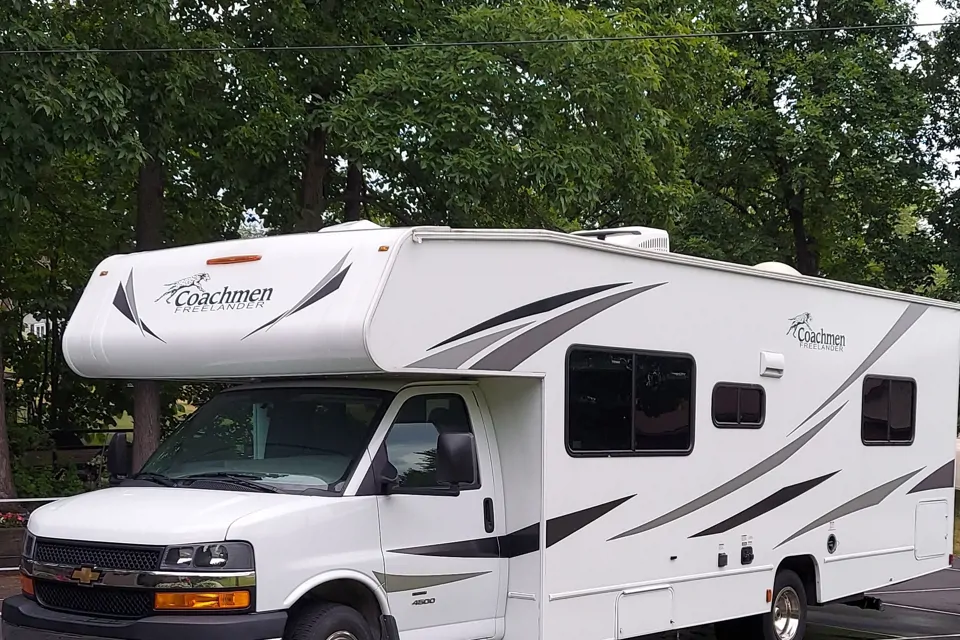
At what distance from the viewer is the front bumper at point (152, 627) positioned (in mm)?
6055

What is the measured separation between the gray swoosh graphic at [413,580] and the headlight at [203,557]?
0.98 m

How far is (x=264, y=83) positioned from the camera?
1464 cm

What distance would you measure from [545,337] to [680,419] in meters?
1.59

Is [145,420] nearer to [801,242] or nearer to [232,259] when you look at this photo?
[232,259]

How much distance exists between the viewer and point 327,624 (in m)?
6.54

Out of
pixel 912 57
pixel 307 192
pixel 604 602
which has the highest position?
pixel 912 57

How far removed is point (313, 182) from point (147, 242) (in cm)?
227

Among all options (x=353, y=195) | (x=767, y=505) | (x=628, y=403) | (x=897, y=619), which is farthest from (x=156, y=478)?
(x=353, y=195)

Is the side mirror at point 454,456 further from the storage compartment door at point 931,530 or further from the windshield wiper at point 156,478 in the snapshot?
the storage compartment door at point 931,530

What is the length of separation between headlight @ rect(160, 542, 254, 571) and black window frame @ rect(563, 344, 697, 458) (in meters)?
2.45

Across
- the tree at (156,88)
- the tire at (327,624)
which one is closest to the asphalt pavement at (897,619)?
the tire at (327,624)

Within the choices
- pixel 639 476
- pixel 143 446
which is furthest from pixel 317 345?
pixel 143 446

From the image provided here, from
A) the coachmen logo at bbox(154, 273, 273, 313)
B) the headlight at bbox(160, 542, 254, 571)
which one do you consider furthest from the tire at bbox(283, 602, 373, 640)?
the coachmen logo at bbox(154, 273, 273, 313)

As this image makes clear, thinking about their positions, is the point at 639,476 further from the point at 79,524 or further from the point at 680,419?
the point at 79,524
